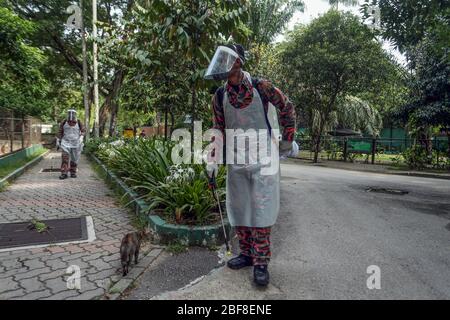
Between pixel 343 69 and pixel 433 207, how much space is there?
10.8 meters

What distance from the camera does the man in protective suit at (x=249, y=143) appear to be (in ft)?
10.2

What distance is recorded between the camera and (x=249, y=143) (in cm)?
321

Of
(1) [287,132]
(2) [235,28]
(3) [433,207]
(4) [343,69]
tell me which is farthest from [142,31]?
(4) [343,69]

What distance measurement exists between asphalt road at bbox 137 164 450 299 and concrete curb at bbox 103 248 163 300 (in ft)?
1.21

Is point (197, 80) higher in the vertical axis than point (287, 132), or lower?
higher

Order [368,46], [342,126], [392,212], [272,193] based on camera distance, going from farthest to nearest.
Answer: [342,126] → [368,46] → [392,212] → [272,193]

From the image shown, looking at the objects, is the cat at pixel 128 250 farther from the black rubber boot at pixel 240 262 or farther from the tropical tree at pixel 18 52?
the tropical tree at pixel 18 52

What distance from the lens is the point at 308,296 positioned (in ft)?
9.34

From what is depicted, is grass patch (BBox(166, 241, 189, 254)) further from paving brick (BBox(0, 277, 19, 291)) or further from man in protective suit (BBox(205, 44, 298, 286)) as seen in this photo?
paving brick (BBox(0, 277, 19, 291))

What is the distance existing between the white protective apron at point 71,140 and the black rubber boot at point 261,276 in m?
7.70

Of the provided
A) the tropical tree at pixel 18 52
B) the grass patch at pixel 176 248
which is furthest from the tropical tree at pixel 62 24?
the grass patch at pixel 176 248

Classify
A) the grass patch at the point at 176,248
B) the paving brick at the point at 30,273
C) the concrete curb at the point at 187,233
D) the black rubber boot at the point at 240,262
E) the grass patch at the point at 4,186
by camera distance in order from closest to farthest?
the paving brick at the point at 30,273
the black rubber boot at the point at 240,262
the grass patch at the point at 176,248
the concrete curb at the point at 187,233
the grass patch at the point at 4,186

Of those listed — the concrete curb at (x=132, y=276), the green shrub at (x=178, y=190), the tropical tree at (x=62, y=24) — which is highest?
the tropical tree at (x=62, y=24)

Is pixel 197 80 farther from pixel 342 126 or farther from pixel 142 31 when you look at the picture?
pixel 342 126
